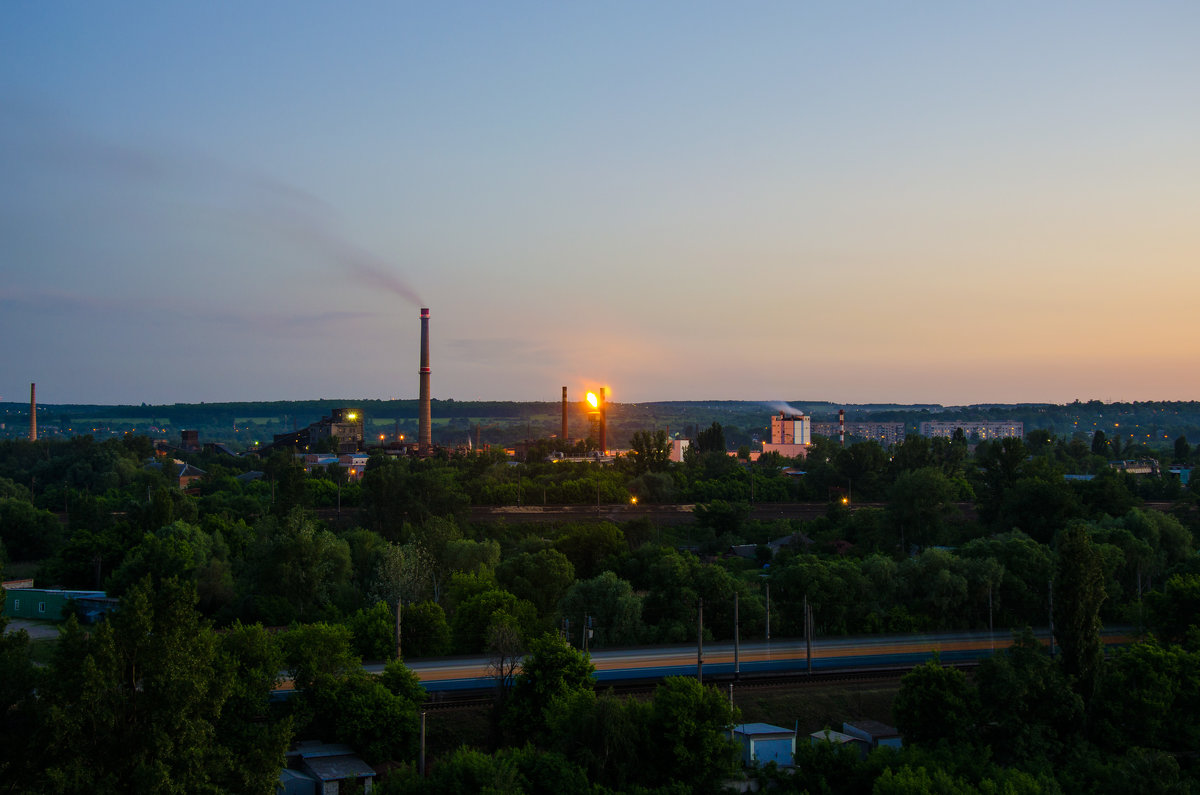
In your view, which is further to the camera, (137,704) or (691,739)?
(691,739)

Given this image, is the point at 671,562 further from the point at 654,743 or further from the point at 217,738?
the point at 217,738

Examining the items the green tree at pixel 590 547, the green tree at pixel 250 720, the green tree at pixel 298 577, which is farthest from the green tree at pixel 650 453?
the green tree at pixel 250 720

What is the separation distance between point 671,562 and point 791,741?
35.3 feet

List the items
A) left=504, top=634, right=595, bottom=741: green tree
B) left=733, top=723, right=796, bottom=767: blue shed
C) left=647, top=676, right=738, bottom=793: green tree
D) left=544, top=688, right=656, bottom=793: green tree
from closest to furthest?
left=544, top=688, right=656, bottom=793: green tree, left=647, top=676, right=738, bottom=793: green tree, left=733, top=723, right=796, bottom=767: blue shed, left=504, top=634, right=595, bottom=741: green tree

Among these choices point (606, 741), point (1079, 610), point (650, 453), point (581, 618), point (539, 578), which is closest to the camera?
point (606, 741)

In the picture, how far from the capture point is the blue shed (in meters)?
16.4

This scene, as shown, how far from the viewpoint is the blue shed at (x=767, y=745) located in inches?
647

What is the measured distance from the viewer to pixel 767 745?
16594 mm

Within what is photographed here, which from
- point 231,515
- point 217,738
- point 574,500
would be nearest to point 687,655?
point 217,738

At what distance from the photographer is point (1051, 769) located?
51.4 feet

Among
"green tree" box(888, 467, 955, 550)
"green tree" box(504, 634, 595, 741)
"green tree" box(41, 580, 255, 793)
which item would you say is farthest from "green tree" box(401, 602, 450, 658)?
"green tree" box(888, 467, 955, 550)

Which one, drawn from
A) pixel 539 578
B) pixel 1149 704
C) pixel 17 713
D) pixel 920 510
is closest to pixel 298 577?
pixel 539 578

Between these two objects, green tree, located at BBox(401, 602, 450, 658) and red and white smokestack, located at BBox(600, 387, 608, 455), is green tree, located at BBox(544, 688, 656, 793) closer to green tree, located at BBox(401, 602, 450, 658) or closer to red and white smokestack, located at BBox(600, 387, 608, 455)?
green tree, located at BBox(401, 602, 450, 658)

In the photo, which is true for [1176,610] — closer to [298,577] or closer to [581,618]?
[581,618]
